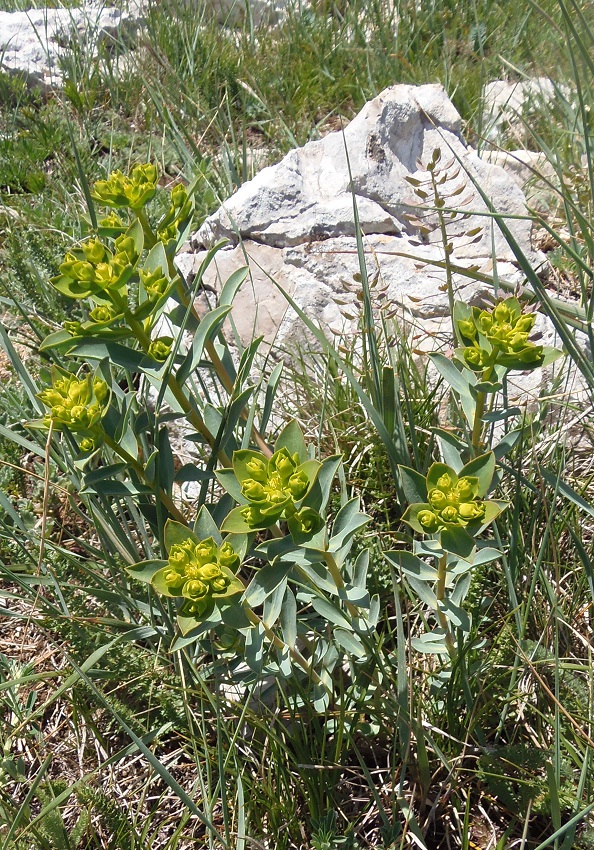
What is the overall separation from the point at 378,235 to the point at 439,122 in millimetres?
580

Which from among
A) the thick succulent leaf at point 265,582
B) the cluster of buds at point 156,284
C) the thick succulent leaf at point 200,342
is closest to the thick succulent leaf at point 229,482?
the thick succulent leaf at point 265,582

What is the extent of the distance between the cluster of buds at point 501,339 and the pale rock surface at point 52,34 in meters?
3.09

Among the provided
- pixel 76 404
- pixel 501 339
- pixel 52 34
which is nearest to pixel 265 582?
pixel 76 404

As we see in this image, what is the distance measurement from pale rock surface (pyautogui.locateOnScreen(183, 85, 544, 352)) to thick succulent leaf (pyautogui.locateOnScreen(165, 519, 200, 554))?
1139 millimetres

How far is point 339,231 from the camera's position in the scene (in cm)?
241

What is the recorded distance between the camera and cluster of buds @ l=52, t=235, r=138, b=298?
49.5 inches

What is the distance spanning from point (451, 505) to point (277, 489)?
0.30 metres

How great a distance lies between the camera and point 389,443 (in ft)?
5.13

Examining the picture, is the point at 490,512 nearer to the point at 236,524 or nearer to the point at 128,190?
the point at 236,524

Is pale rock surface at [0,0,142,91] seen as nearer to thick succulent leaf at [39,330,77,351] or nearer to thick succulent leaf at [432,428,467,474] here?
thick succulent leaf at [39,330,77,351]

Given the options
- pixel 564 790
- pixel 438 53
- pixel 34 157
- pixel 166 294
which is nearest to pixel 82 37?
pixel 34 157

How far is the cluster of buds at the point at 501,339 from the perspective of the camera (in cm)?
126

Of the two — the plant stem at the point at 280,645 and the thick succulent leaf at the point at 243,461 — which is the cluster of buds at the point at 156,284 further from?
the plant stem at the point at 280,645

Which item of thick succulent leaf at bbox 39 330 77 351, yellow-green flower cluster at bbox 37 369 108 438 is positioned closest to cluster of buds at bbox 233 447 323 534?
yellow-green flower cluster at bbox 37 369 108 438
